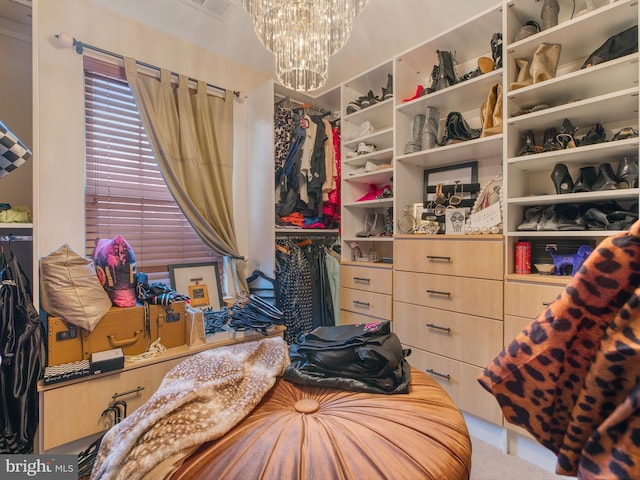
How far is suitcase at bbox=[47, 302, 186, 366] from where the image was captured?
1.42 meters

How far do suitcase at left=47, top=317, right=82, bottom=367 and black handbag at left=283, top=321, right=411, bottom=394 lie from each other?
1105mm

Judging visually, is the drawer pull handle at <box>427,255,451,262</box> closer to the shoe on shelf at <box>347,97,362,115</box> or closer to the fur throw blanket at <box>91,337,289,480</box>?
the fur throw blanket at <box>91,337,289,480</box>

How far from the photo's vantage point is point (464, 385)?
1.77 meters

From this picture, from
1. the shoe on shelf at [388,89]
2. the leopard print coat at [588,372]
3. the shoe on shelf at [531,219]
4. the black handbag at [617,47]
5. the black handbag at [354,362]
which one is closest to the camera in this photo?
the leopard print coat at [588,372]

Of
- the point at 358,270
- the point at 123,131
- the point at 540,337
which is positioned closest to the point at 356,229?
the point at 358,270

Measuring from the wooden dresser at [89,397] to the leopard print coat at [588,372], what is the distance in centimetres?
167

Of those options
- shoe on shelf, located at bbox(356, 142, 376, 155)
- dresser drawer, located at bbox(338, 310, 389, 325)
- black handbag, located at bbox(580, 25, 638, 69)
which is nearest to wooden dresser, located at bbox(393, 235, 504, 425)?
dresser drawer, located at bbox(338, 310, 389, 325)

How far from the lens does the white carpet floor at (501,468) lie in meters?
1.51

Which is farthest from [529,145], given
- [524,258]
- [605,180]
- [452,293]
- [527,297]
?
[452,293]

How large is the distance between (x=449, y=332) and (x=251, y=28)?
8.27 feet

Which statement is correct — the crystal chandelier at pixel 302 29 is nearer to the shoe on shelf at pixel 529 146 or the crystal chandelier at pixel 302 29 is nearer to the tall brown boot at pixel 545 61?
the tall brown boot at pixel 545 61

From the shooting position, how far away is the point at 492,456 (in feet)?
5.40

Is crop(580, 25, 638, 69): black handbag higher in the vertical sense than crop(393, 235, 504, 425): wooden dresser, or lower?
higher

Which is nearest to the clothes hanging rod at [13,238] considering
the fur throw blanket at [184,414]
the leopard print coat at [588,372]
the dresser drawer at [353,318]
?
the fur throw blanket at [184,414]
